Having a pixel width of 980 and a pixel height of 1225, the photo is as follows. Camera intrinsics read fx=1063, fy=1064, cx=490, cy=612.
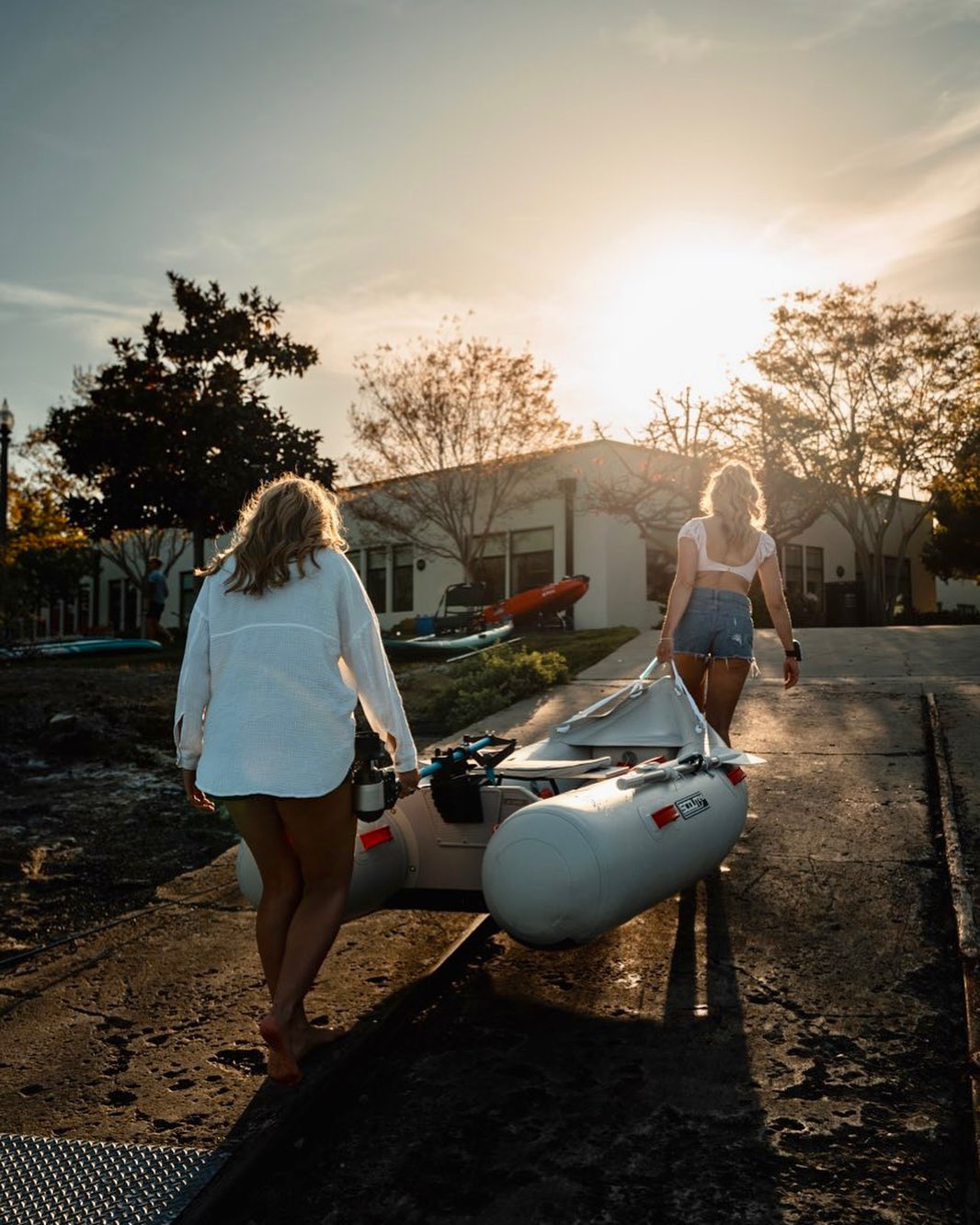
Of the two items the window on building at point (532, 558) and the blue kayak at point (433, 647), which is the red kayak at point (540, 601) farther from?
the blue kayak at point (433, 647)

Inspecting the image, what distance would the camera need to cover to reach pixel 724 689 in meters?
5.48

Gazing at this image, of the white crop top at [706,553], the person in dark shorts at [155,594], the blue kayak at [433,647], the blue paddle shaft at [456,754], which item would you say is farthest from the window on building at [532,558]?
the blue paddle shaft at [456,754]

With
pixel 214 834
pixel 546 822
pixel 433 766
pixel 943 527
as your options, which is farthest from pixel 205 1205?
pixel 943 527

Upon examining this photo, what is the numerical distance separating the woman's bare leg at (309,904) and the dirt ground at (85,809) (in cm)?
223

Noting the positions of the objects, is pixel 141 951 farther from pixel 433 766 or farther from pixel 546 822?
pixel 546 822

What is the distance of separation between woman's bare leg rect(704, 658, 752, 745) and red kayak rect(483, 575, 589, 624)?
16.9 m

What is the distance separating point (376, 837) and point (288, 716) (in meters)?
1.20

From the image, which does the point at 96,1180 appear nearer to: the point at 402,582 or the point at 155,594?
the point at 155,594

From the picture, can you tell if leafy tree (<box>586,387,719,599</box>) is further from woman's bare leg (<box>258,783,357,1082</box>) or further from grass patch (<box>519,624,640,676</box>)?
woman's bare leg (<box>258,783,357,1082</box>)

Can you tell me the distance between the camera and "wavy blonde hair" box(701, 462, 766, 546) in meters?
5.40

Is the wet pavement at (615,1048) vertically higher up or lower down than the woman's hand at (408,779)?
lower down

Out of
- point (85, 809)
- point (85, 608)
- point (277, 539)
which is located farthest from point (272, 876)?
point (85, 608)

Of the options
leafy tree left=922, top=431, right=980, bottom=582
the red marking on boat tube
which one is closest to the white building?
leafy tree left=922, top=431, right=980, bottom=582

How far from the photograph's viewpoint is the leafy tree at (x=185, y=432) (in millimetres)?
22266
